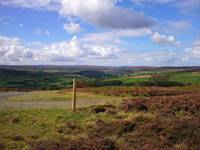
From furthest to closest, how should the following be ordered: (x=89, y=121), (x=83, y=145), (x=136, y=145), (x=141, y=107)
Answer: (x=141, y=107), (x=89, y=121), (x=136, y=145), (x=83, y=145)

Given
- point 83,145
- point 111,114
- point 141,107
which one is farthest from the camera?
point 141,107

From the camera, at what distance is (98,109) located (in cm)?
2111

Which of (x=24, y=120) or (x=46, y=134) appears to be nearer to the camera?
(x=46, y=134)

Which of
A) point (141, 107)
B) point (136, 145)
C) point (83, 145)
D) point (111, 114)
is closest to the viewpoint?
point (83, 145)

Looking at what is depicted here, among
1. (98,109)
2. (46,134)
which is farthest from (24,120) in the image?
(98,109)

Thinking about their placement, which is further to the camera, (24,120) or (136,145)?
(24,120)

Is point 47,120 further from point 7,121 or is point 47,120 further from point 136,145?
point 136,145

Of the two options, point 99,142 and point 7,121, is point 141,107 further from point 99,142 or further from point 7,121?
point 99,142

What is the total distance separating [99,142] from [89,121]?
16.6 ft

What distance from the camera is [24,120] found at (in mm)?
18328

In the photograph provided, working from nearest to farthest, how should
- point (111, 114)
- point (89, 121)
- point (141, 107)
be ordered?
point (89, 121)
point (111, 114)
point (141, 107)

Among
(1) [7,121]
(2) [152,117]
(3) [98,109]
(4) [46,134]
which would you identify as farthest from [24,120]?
(2) [152,117]

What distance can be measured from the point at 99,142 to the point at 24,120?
657 centimetres

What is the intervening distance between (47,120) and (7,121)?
1948 millimetres
